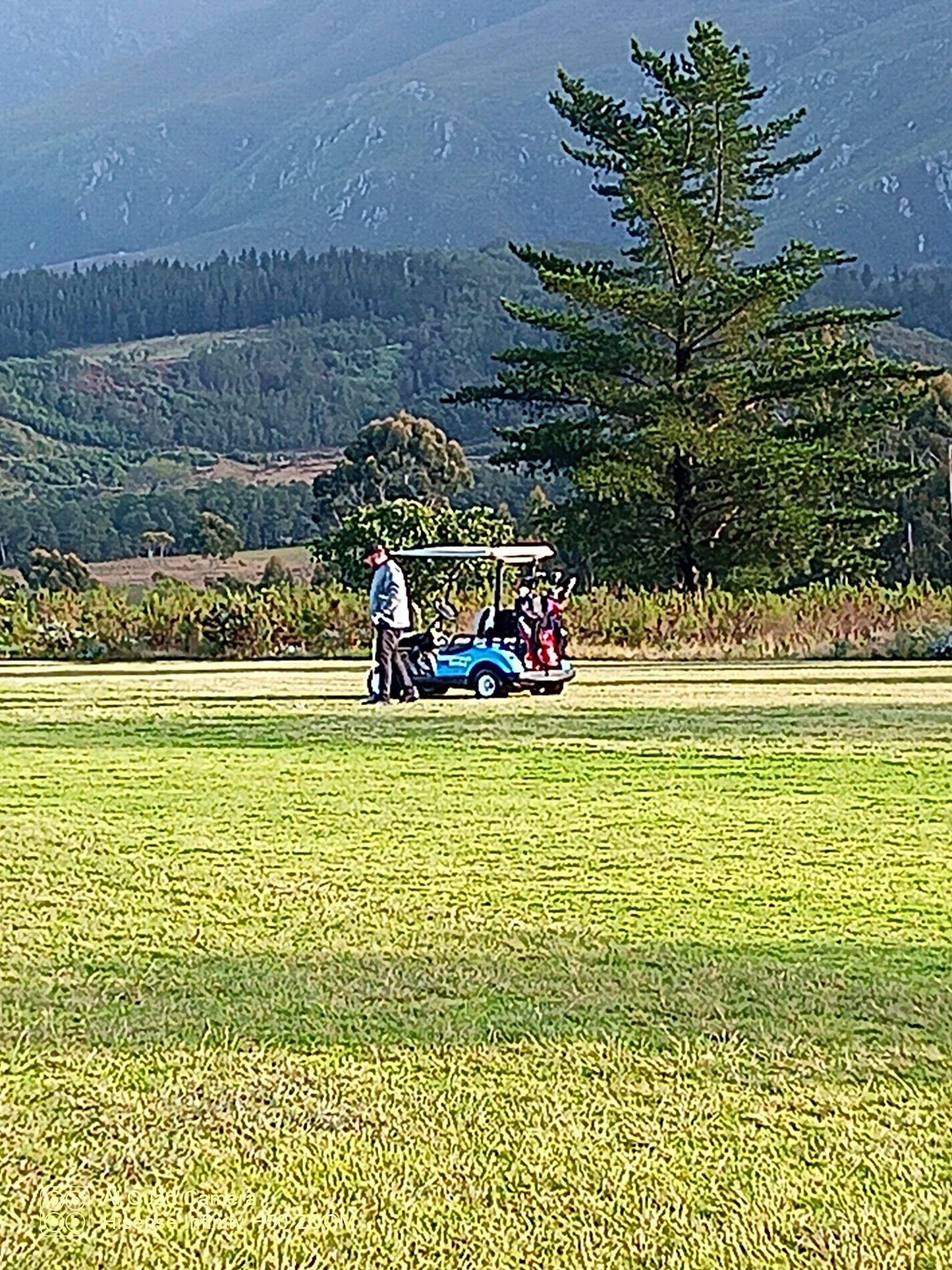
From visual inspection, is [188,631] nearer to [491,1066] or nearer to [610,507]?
[610,507]

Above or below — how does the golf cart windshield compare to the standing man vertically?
above

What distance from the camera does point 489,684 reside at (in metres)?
14.8

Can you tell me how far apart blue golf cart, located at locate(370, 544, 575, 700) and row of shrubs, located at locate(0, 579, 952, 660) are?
20.4ft

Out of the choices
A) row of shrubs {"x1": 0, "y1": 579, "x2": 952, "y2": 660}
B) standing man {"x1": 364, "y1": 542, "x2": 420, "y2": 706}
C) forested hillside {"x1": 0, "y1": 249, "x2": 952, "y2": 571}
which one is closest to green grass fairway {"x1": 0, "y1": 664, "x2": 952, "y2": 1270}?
standing man {"x1": 364, "y1": 542, "x2": 420, "y2": 706}

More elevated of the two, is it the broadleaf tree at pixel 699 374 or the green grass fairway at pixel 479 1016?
the broadleaf tree at pixel 699 374

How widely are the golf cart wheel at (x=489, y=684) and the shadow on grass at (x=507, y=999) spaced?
9333 mm

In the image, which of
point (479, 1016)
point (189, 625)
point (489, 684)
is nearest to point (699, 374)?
point (189, 625)

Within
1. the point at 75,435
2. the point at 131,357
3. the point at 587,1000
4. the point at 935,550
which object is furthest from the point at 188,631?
the point at 131,357

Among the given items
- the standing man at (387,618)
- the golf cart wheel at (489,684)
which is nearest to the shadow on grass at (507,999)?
the standing man at (387,618)

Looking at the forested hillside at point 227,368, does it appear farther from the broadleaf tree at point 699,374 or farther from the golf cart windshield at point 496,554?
the golf cart windshield at point 496,554

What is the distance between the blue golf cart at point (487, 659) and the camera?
1459cm

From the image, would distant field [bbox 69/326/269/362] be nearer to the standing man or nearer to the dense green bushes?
the dense green bushes

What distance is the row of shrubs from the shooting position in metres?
20.9

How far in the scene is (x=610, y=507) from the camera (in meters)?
30.8
